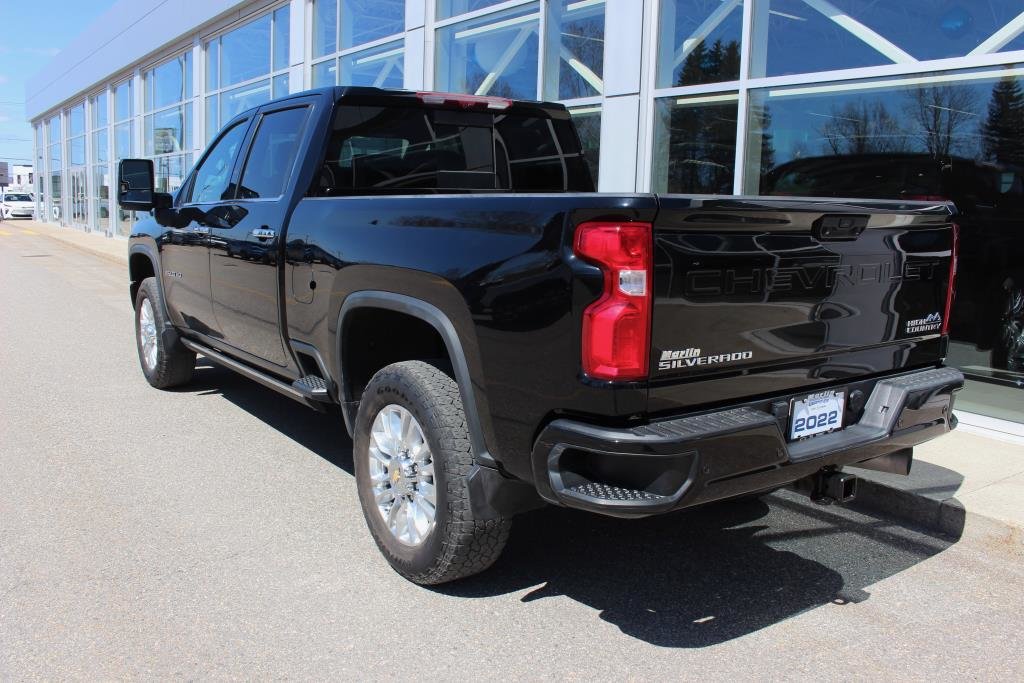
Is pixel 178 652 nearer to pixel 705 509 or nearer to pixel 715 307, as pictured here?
pixel 715 307

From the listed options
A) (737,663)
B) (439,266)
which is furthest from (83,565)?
(737,663)

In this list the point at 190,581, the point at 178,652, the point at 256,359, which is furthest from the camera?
the point at 256,359

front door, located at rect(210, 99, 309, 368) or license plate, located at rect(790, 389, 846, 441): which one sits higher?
front door, located at rect(210, 99, 309, 368)

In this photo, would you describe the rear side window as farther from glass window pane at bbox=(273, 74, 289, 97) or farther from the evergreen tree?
glass window pane at bbox=(273, 74, 289, 97)

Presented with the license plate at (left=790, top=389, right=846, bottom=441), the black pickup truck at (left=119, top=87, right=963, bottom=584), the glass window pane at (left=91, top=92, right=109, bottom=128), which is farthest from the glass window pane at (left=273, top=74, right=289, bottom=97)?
the glass window pane at (left=91, top=92, right=109, bottom=128)

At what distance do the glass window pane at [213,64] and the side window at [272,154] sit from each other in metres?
17.7

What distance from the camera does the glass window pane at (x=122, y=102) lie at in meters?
29.8

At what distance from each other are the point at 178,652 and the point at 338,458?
222 centimetres

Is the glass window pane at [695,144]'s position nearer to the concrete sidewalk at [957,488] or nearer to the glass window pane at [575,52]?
the glass window pane at [575,52]

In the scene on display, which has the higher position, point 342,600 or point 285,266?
point 285,266

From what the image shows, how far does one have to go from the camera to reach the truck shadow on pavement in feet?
10.9

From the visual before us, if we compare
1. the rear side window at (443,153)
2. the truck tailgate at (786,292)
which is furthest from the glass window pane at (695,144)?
the truck tailgate at (786,292)

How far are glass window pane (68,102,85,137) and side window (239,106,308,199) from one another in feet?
120

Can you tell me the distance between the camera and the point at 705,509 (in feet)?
14.5
